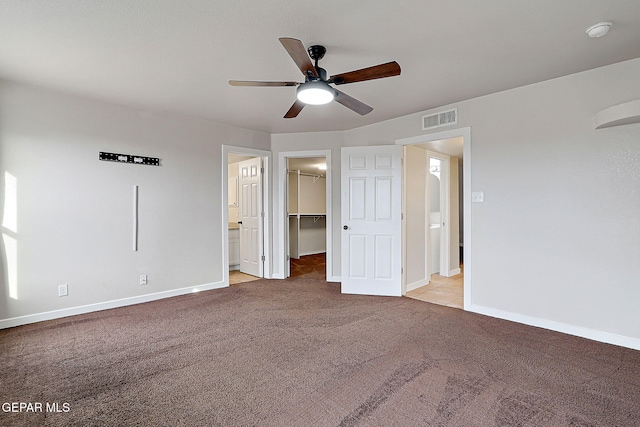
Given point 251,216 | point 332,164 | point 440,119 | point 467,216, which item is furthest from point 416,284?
point 251,216

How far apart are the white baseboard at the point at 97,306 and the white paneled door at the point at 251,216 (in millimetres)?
946

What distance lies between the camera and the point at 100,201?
3.52m

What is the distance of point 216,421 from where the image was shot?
168 centimetres

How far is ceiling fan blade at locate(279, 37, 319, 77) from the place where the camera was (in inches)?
68.0

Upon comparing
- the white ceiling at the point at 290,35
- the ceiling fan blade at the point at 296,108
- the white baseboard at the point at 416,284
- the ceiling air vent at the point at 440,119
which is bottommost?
the white baseboard at the point at 416,284

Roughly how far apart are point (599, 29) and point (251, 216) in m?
4.77

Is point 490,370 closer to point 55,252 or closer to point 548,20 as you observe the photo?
point 548,20

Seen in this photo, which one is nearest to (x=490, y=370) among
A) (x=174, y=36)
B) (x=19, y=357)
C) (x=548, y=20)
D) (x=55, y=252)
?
(x=548, y=20)

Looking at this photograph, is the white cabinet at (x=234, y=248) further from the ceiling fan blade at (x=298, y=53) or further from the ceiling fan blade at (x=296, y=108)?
the ceiling fan blade at (x=298, y=53)

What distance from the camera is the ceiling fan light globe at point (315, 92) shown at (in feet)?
7.30

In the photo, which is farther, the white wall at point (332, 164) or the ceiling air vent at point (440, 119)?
the white wall at point (332, 164)

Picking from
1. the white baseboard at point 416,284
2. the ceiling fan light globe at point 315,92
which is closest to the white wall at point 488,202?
the white baseboard at point 416,284

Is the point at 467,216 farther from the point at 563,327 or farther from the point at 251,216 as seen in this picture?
the point at 251,216
